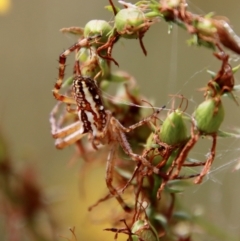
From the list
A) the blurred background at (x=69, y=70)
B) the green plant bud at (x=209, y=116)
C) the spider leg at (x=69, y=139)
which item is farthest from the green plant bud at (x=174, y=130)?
the blurred background at (x=69, y=70)

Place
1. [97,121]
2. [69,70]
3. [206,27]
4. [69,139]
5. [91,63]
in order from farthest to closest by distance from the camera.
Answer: [69,70] → [69,139] → [97,121] → [91,63] → [206,27]

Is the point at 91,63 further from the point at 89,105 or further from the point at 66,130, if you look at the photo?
the point at 66,130

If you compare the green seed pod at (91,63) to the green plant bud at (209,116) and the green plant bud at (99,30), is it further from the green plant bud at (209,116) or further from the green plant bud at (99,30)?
the green plant bud at (209,116)

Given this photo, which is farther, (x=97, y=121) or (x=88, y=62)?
(x=97, y=121)

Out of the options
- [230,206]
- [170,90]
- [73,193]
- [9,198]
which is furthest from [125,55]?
[9,198]

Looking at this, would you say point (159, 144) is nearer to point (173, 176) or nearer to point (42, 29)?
point (173, 176)

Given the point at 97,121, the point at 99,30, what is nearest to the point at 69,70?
the point at 97,121

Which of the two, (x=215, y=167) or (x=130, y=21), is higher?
(x=130, y=21)
